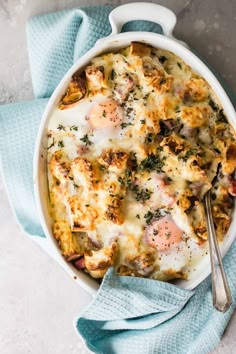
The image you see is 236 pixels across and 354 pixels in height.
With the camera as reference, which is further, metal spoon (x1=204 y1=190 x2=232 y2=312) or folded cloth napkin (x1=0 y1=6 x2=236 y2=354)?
folded cloth napkin (x1=0 y1=6 x2=236 y2=354)

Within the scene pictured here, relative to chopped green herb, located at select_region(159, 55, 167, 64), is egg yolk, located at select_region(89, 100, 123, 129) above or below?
below

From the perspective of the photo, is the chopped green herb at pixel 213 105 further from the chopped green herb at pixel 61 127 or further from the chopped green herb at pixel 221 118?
the chopped green herb at pixel 61 127

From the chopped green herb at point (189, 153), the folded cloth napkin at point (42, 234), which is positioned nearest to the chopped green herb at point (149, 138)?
the chopped green herb at point (189, 153)

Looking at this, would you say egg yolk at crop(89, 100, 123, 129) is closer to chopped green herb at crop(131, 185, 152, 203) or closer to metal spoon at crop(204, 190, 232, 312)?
chopped green herb at crop(131, 185, 152, 203)

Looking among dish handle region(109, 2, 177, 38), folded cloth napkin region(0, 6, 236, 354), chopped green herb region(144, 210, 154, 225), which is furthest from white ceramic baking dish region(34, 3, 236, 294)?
chopped green herb region(144, 210, 154, 225)

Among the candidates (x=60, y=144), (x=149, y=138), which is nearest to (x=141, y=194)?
(x=149, y=138)

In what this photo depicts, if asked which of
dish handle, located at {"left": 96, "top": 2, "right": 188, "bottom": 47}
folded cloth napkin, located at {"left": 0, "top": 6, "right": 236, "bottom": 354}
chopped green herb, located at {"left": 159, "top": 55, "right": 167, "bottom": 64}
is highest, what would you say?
dish handle, located at {"left": 96, "top": 2, "right": 188, "bottom": 47}
